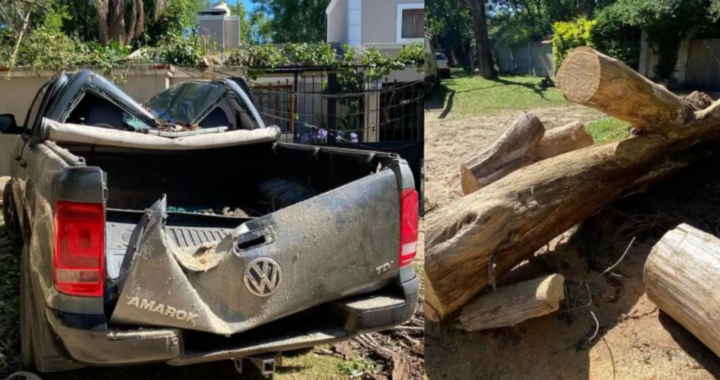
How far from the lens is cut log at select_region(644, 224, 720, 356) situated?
2.99 meters

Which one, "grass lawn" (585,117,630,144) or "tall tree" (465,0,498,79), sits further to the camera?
"grass lawn" (585,117,630,144)

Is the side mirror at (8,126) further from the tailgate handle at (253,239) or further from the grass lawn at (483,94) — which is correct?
the grass lawn at (483,94)

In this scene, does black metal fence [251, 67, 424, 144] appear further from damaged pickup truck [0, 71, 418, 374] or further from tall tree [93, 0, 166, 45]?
tall tree [93, 0, 166, 45]

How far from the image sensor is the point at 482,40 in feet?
9.23

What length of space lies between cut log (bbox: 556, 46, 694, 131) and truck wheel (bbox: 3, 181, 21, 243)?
4.04m

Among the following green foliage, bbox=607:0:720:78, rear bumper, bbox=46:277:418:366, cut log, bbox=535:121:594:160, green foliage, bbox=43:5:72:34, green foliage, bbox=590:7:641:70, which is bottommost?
rear bumper, bbox=46:277:418:366

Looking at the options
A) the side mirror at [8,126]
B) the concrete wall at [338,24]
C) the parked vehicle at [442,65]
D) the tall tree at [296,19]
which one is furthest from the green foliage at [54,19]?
the parked vehicle at [442,65]

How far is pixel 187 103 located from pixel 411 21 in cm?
231

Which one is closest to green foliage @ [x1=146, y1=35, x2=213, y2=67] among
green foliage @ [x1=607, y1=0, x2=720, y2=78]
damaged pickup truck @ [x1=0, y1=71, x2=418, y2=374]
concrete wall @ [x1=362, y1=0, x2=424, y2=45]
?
concrete wall @ [x1=362, y1=0, x2=424, y2=45]

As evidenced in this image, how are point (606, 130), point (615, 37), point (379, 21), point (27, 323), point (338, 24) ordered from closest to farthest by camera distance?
point (615, 37)
point (27, 323)
point (606, 130)
point (379, 21)
point (338, 24)

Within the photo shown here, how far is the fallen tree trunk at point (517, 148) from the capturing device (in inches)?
140

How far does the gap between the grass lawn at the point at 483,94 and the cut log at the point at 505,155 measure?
16 cm

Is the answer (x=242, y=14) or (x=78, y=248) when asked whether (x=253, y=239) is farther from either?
(x=242, y=14)

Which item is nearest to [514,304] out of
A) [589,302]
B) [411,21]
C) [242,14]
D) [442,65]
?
[589,302]
